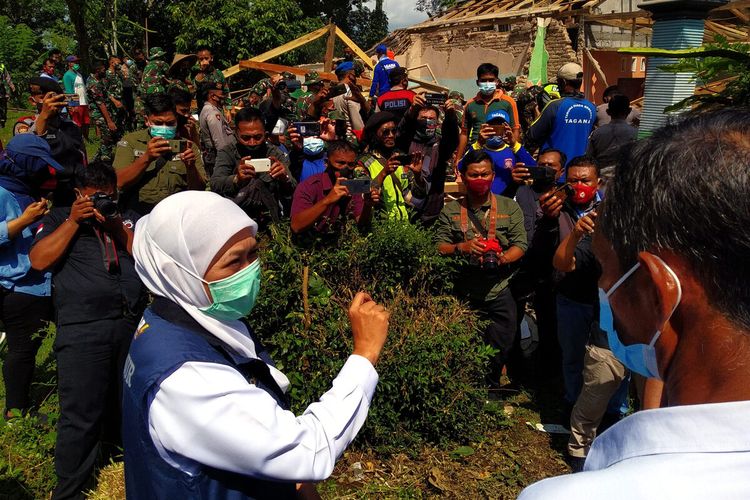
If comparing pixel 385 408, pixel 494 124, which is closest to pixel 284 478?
pixel 385 408

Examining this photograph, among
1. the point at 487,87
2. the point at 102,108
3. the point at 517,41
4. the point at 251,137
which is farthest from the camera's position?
the point at 517,41

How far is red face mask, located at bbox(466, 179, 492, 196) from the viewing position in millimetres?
4465

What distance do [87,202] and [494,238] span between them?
275cm

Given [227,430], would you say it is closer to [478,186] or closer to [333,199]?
[333,199]

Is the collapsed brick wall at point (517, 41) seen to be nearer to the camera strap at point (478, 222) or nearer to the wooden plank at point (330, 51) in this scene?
the wooden plank at point (330, 51)

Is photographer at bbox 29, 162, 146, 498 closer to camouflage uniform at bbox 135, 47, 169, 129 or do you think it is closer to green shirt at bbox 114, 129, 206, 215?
green shirt at bbox 114, 129, 206, 215

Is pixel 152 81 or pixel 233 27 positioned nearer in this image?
pixel 152 81

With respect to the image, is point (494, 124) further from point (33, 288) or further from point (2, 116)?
point (2, 116)

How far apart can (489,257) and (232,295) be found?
102 inches

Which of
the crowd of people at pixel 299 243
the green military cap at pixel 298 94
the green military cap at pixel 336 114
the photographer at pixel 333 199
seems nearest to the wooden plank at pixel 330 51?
the crowd of people at pixel 299 243

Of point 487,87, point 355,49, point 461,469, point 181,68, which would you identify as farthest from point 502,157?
point 355,49

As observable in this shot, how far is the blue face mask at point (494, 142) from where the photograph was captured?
18.5 feet

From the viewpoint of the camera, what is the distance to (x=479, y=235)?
14.5 ft

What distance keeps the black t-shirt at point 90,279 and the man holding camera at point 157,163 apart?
127 cm
